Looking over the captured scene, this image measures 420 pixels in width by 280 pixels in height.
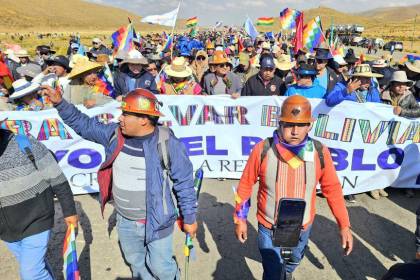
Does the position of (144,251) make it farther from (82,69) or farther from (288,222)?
(82,69)

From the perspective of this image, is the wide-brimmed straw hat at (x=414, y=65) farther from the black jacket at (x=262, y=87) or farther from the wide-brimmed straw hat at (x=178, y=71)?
the wide-brimmed straw hat at (x=178, y=71)

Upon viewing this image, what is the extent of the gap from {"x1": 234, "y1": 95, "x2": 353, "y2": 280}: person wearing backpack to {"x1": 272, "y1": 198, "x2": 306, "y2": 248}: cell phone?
0.06m

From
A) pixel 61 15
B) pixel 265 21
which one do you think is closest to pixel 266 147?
pixel 265 21

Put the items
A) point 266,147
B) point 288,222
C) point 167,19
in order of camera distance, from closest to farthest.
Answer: point 288,222, point 266,147, point 167,19

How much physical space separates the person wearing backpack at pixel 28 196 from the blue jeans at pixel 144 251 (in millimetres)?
594

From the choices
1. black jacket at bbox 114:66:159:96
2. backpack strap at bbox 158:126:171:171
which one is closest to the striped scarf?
backpack strap at bbox 158:126:171:171

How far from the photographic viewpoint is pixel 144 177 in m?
2.79

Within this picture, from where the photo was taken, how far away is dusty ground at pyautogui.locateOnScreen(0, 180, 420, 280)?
385cm

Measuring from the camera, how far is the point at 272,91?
616cm

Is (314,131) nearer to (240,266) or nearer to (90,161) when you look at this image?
(240,266)

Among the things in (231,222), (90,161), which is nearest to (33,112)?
(90,161)

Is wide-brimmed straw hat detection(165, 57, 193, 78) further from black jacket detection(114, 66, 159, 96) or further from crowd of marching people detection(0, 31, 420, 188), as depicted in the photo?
black jacket detection(114, 66, 159, 96)

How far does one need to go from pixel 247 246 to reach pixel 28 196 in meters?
2.65

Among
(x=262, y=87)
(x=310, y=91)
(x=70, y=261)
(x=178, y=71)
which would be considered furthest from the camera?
(x=262, y=87)
